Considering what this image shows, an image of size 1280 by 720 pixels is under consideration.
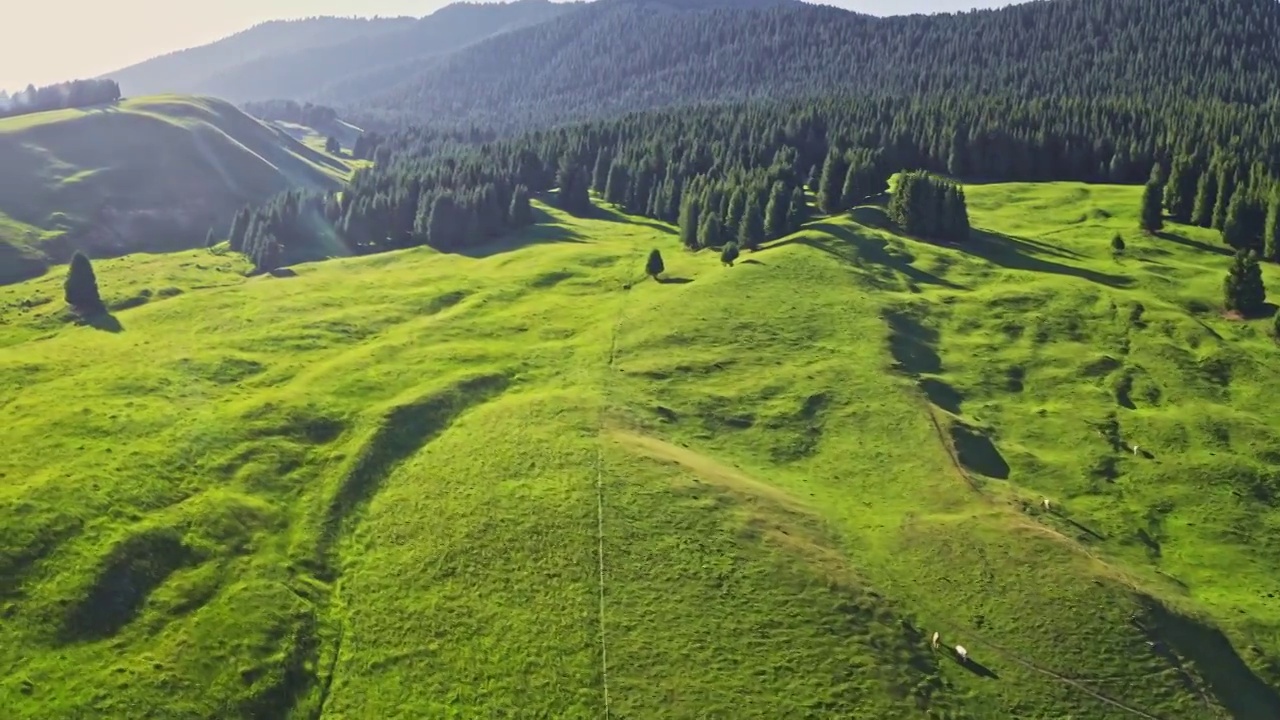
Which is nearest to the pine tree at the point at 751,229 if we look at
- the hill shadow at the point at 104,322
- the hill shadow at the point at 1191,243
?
the hill shadow at the point at 1191,243

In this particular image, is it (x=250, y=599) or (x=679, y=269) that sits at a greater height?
(x=679, y=269)

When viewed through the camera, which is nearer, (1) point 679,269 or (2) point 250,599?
(2) point 250,599

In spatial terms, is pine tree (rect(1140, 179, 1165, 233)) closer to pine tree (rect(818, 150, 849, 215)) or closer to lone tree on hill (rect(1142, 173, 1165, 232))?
lone tree on hill (rect(1142, 173, 1165, 232))

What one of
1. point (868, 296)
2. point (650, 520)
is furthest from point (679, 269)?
point (650, 520)

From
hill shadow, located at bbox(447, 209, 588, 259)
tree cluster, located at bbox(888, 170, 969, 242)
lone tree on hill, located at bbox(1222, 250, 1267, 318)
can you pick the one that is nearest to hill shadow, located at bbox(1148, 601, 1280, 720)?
lone tree on hill, located at bbox(1222, 250, 1267, 318)

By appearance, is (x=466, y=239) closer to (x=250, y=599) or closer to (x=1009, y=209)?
(x=1009, y=209)
